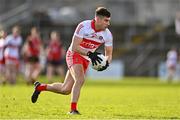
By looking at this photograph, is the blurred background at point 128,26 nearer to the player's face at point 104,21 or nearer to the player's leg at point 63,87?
the player's leg at point 63,87

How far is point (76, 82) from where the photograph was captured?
557 inches

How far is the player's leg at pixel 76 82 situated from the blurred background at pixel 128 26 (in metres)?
32.2

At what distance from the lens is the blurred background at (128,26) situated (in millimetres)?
47344

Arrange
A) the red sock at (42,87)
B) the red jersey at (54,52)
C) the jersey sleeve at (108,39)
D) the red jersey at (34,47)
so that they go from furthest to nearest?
the red jersey at (54,52)
the red jersey at (34,47)
the red sock at (42,87)
the jersey sleeve at (108,39)

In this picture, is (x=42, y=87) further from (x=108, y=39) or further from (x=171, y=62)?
(x=171, y=62)

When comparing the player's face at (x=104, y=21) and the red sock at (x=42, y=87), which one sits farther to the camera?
the red sock at (x=42, y=87)

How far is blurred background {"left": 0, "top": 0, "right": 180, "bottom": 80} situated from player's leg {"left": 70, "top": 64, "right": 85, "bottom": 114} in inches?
1267

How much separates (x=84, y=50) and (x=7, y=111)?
2.08 meters

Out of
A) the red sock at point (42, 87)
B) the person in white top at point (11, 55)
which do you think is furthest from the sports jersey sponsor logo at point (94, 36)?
the person in white top at point (11, 55)

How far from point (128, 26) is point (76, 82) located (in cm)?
3420

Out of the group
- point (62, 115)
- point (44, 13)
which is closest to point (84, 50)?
point (62, 115)

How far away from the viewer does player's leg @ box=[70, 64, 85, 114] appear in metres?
13.9

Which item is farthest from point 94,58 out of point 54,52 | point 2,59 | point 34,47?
point 54,52

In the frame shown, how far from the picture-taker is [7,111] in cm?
1444
